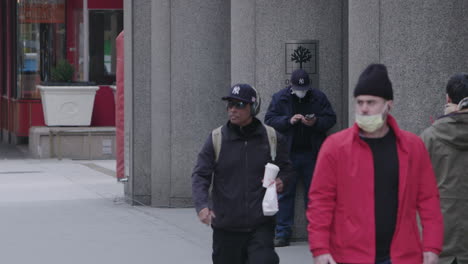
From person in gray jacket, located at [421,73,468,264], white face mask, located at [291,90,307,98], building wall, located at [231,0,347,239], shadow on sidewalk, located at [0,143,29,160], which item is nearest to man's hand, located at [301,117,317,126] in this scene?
white face mask, located at [291,90,307,98]

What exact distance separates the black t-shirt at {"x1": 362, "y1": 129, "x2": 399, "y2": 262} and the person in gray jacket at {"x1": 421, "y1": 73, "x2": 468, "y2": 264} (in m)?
1.37

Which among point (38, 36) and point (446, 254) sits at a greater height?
point (38, 36)

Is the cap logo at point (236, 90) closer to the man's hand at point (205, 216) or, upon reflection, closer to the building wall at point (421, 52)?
the man's hand at point (205, 216)

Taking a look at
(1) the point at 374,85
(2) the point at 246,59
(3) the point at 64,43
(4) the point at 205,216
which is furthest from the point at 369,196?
(3) the point at 64,43

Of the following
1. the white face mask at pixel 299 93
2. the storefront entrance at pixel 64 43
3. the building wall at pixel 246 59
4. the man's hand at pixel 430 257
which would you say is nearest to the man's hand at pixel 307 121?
the white face mask at pixel 299 93

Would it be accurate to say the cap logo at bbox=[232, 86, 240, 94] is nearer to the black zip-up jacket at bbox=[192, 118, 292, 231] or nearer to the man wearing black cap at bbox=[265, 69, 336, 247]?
the black zip-up jacket at bbox=[192, 118, 292, 231]

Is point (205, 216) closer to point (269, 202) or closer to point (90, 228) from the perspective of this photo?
point (269, 202)

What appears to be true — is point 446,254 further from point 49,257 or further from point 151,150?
point 151,150

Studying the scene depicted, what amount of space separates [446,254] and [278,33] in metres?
5.00

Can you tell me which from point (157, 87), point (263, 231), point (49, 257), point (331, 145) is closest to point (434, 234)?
point (331, 145)

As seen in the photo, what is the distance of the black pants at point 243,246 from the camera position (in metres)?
6.98

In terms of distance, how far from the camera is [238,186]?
698 cm

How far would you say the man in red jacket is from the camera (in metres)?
5.05

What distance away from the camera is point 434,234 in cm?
514
